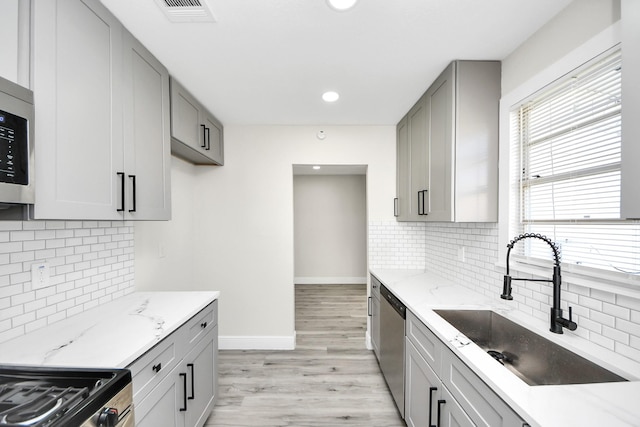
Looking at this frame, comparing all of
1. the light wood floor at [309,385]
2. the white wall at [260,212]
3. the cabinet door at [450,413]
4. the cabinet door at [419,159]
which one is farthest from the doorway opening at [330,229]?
the cabinet door at [450,413]

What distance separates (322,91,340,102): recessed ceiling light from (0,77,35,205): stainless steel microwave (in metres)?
1.82

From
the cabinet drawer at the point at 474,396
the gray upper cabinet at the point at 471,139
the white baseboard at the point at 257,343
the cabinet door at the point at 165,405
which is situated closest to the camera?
the cabinet drawer at the point at 474,396

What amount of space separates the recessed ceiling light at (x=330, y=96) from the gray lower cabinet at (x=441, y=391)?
5.91 feet

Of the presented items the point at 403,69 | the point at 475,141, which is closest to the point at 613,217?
the point at 475,141

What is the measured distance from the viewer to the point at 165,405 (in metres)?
1.43

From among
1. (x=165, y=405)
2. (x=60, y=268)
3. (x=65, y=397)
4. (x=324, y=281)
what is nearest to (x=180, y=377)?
(x=165, y=405)

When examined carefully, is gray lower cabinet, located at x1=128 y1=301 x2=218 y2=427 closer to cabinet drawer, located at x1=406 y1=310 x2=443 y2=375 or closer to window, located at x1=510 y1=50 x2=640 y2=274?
cabinet drawer, located at x1=406 y1=310 x2=443 y2=375

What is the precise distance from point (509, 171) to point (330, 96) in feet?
4.79

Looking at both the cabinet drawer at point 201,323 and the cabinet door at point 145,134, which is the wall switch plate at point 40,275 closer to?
the cabinet door at point 145,134

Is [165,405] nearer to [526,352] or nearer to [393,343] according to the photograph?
[393,343]

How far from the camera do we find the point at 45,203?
3.44 ft

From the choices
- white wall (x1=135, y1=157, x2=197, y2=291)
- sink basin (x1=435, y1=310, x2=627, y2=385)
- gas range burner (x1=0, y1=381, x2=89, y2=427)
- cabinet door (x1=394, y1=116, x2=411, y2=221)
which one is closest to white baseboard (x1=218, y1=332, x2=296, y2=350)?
white wall (x1=135, y1=157, x2=197, y2=291)

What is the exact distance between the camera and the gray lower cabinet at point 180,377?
1.27 meters

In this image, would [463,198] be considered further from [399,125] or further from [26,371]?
[26,371]
